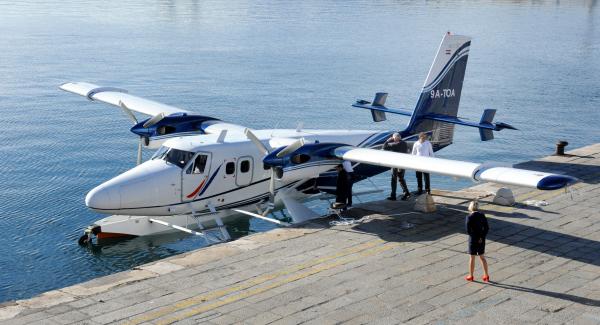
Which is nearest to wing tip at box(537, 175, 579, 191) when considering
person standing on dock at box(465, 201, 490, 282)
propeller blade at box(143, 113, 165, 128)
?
person standing on dock at box(465, 201, 490, 282)

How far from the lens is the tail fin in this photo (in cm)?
2372

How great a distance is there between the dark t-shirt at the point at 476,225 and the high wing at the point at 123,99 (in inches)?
527

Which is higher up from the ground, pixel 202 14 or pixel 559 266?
pixel 202 14

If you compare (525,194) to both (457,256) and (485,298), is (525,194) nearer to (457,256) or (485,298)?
(457,256)

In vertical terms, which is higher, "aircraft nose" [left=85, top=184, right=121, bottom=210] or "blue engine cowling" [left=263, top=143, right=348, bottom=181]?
"blue engine cowling" [left=263, top=143, right=348, bottom=181]

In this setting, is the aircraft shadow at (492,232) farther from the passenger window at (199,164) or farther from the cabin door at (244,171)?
the passenger window at (199,164)

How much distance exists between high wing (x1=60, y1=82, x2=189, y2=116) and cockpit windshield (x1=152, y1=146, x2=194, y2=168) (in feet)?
15.3

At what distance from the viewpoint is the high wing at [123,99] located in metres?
25.3

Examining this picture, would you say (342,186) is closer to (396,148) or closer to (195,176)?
(396,148)

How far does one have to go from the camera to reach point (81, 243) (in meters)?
20.8

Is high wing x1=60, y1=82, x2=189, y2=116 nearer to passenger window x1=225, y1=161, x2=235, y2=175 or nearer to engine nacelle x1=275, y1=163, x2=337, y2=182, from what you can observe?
passenger window x1=225, y1=161, x2=235, y2=175

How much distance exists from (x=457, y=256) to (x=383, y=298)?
3183 mm

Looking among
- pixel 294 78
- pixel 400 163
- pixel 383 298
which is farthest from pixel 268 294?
pixel 294 78

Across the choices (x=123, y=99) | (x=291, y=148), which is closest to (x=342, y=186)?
(x=291, y=148)
